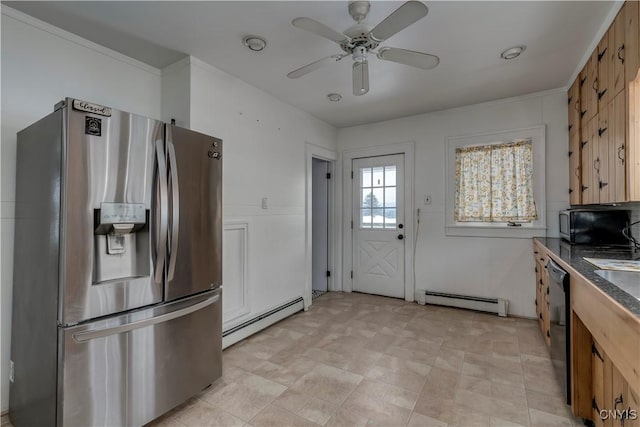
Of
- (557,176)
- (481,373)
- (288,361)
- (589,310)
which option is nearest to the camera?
(589,310)

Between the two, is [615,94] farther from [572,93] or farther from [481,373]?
[481,373]

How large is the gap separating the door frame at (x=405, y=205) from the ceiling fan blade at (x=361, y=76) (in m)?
2.14

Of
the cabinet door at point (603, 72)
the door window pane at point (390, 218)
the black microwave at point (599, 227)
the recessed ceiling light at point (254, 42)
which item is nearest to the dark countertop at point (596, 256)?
the black microwave at point (599, 227)

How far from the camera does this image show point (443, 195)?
3.80 metres

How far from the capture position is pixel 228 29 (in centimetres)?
210

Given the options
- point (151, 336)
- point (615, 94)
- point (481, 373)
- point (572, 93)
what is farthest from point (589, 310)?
point (572, 93)

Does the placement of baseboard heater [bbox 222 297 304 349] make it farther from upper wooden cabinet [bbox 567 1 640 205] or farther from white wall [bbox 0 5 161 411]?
upper wooden cabinet [bbox 567 1 640 205]

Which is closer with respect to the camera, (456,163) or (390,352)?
(390,352)

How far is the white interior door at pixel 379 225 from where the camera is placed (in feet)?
13.6

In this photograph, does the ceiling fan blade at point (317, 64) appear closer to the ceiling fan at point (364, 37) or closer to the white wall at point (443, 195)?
the ceiling fan at point (364, 37)

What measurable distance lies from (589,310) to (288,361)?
1981 millimetres

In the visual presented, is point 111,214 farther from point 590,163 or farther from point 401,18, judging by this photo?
point 590,163

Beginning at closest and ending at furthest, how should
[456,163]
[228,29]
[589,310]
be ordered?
[589,310] → [228,29] → [456,163]

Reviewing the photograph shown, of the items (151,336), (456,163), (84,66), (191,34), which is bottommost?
(151,336)
